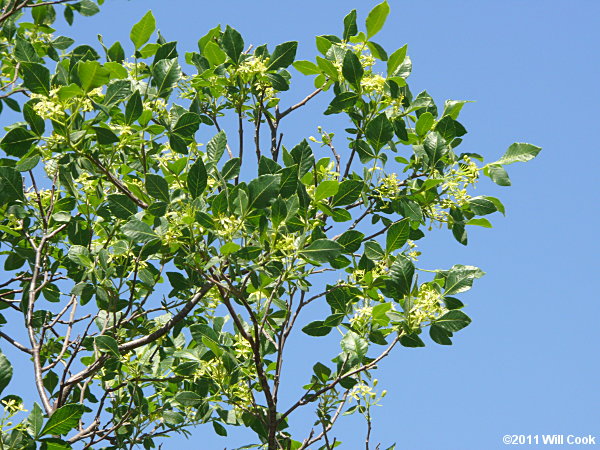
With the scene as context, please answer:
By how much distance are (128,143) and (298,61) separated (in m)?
0.95

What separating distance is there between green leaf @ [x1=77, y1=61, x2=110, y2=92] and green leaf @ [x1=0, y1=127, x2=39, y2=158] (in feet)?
1.07

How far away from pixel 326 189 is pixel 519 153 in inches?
40.7

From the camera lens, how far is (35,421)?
277cm

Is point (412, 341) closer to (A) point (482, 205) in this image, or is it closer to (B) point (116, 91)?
(A) point (482, 205)

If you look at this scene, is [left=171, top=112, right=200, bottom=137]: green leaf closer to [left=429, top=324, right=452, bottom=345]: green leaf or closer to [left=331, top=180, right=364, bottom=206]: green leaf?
[left=331, top=180, right=364, bottom=206]: green leaf

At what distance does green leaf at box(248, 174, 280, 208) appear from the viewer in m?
2.79

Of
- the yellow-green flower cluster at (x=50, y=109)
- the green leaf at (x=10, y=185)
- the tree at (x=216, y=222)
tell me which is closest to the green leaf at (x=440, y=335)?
the tree at (x=216, y=222)

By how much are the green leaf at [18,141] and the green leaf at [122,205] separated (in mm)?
385

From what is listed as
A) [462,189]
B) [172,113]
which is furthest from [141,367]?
[462,189]

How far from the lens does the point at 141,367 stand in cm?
370

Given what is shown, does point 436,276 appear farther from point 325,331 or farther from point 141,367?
point 141,367

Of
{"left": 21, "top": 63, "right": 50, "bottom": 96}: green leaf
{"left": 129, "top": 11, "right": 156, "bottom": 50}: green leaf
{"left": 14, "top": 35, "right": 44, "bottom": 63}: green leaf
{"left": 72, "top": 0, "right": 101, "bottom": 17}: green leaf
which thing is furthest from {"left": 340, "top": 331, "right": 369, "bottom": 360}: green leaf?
{"left": 72, "top": 0, "right": 101, "bottom": 17}: green leaf

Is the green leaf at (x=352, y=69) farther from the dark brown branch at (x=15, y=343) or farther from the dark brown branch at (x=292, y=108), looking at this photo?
the dark brown branch at (x=15, y=343)

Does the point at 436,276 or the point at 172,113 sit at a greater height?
the point at 172,113
